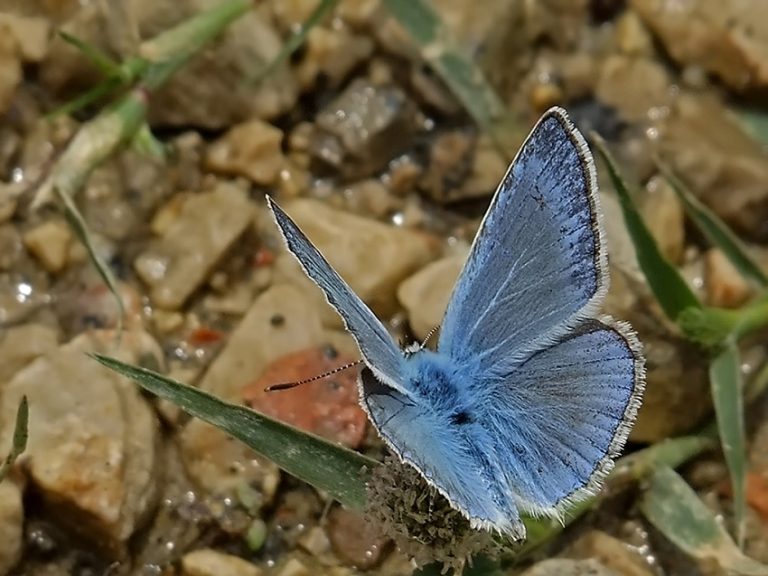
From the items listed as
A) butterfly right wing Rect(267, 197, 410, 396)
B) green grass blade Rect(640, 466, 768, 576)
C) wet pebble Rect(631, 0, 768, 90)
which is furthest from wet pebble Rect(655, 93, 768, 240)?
butterfly right wing Rect(267, 197, 410, 396)

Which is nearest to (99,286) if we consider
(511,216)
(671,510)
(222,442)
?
(222,442)

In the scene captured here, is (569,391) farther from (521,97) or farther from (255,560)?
(521,97)

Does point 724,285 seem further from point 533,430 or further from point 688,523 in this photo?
point 533,430

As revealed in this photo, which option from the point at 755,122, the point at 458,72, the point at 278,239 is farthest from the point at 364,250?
the point at 755,122

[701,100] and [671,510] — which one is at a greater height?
[701,100]

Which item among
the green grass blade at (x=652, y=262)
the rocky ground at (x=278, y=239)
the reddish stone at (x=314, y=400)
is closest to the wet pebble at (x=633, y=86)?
the rocky ground at (x=278, y=239)

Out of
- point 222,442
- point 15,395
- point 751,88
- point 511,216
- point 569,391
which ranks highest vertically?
point 511,216

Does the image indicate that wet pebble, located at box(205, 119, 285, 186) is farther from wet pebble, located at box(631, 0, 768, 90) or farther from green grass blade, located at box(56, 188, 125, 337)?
wet pebble, located at box(631, 0, 768, 90)
